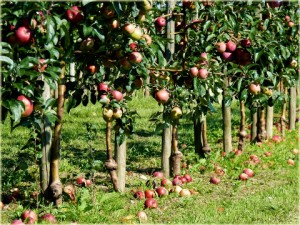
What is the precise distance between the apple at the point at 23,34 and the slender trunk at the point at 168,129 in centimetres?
196

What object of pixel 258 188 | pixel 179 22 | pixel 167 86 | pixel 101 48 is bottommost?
pixel 258 188

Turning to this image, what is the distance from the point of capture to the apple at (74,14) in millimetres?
2732

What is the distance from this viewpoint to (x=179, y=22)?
15.3 ft

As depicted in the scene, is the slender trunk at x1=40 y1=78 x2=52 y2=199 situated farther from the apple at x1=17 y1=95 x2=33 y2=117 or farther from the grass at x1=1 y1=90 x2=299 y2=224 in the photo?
the apple at x1=17 y1=95 x2=33 y2=117

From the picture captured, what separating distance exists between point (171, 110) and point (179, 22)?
130 cm

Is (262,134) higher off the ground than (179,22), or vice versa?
(179,22)

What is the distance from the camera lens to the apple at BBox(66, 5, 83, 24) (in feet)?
8.96

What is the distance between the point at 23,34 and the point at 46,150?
128 centimetres

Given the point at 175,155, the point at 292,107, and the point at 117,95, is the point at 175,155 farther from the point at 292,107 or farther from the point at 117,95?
the point at 292,107

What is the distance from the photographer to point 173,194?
405 centimetres

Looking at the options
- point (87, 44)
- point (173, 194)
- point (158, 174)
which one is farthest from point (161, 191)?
point (87, 44)

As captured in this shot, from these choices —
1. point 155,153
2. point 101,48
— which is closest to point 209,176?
point 155,153

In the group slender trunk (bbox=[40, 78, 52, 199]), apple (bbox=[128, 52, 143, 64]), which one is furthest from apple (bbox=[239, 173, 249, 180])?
apple (bbox=[128, 52, 143, 64])

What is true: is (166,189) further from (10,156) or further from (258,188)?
(10,156)
